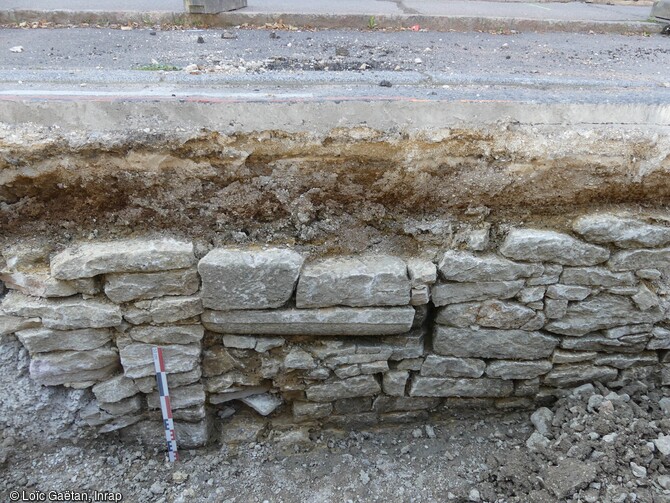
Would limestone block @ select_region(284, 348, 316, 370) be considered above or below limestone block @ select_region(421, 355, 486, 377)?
above

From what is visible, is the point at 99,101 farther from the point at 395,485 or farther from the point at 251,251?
the point at 395,485

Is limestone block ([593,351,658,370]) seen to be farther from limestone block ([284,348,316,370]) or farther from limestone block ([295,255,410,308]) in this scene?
limestone block ([284,348,316,370])

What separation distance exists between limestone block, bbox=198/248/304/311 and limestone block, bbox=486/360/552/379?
1.14 meters

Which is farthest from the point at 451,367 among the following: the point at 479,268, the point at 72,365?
the point at 72,365

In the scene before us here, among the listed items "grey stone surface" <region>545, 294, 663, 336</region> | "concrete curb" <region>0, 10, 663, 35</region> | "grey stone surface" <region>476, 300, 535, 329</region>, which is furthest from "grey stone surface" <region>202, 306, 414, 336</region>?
"concrete curb" <region>0, 10, 663, 35</region>

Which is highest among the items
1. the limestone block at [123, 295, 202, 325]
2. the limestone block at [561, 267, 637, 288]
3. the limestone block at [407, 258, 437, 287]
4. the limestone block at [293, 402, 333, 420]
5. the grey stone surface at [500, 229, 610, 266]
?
the grey stone surface at [500, 229, 610, 266]

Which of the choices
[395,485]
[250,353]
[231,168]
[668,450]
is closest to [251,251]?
[231,168]

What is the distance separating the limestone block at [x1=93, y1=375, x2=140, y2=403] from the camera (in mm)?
2531

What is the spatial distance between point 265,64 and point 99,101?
1.45 meters

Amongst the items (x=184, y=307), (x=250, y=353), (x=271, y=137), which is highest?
(x=271, y=137)

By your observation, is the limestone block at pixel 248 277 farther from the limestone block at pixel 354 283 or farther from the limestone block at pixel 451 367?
the limestone block at pixel 451 367

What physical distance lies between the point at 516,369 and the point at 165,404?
1782mm

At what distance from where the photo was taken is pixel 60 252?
2287 millimetres

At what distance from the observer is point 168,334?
94.9 inches
